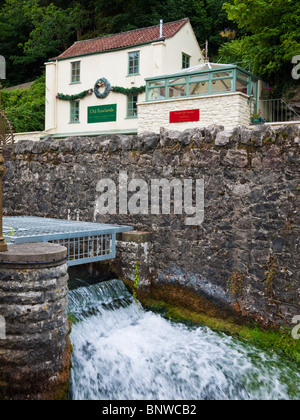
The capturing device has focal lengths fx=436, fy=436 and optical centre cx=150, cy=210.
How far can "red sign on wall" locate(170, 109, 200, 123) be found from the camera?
14.5 metres

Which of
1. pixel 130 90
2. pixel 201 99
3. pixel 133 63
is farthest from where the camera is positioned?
pixel 133 63

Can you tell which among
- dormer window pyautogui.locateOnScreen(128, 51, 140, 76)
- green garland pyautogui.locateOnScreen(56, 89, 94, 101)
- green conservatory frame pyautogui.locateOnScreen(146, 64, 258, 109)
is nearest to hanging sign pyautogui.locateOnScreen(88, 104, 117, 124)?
green garland pyautogui.locateOnScreen(56, 89, 94, 101)

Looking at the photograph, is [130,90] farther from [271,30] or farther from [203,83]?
[203,83]

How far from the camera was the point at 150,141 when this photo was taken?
30.2 ft

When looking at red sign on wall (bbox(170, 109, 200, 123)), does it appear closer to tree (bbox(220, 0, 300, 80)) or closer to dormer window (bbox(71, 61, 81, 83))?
tree (bbox(220, 0, 300, 80))

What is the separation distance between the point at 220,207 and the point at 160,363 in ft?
10.4

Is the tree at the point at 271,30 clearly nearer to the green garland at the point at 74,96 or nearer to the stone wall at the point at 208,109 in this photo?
the stone wall at the point at 208,109

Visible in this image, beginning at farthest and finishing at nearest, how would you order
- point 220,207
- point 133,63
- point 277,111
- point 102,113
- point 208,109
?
point 102,113, point 133,63, point 277,111, point 208,109, point 220,207

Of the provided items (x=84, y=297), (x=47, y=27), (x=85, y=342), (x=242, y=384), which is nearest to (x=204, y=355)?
(x=242, y=384)

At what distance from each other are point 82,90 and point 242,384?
2036 centimetres

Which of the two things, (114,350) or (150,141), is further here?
(150,141)

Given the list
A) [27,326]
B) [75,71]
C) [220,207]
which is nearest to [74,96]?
[75,71]

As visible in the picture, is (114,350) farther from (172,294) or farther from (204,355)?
(172,294)

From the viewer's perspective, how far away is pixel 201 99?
14.3 meters
